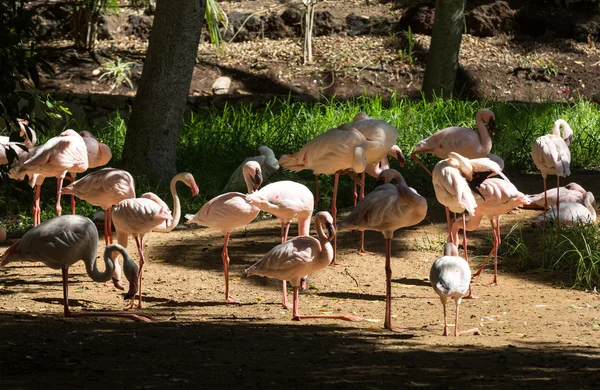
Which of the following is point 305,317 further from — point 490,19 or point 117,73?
point 490,19

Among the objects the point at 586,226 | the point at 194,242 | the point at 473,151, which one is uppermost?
the point at 473,151

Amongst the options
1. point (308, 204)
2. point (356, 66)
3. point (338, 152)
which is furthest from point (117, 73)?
point (308, 204)

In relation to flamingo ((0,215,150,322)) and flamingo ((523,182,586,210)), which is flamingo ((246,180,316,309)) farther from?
flamingo ((523,182,586,210))

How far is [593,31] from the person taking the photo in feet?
53.8

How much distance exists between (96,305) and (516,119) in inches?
262

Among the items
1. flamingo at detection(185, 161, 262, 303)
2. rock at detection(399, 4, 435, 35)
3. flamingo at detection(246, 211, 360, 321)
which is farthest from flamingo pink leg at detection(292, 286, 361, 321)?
rock at detection(399, 4, 435, 35)

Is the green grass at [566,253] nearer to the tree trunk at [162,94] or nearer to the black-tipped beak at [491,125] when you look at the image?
the black-tipped beak at [491,125]

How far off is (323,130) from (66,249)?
556 centimetres

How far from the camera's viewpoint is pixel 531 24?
1633cm

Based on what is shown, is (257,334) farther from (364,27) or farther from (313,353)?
(364,27)

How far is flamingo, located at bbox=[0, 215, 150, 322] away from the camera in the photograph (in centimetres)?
524

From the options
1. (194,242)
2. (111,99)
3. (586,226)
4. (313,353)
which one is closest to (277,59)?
(111,99)

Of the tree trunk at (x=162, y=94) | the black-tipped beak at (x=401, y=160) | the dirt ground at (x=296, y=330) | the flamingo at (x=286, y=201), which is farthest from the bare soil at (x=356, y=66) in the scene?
the flamingo at (x=286, y=201)

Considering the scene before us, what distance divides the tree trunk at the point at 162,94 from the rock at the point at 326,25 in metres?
7.37
